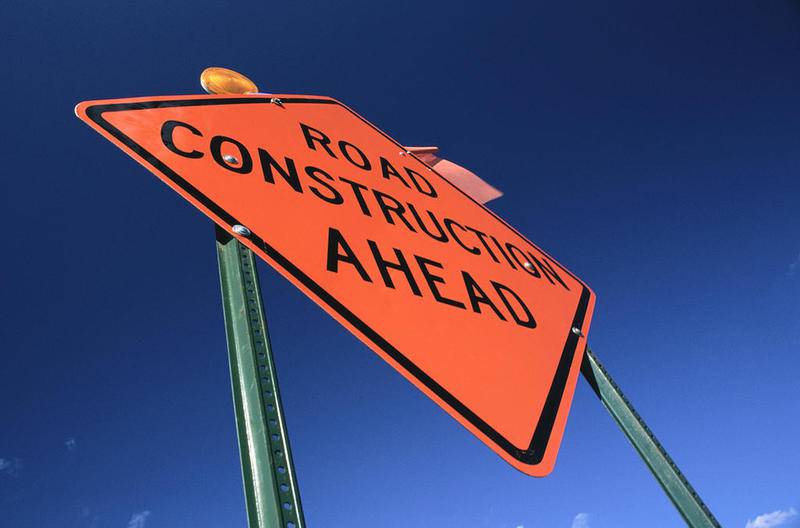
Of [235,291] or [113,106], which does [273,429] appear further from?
[113,106]

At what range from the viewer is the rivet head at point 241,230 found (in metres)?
0.86

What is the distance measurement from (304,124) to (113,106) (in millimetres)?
615

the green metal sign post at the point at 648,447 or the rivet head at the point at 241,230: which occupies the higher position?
the rivet head at the point at 241,230

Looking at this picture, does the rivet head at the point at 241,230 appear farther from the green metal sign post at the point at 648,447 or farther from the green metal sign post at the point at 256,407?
the green metal sign post at the point at 648,447

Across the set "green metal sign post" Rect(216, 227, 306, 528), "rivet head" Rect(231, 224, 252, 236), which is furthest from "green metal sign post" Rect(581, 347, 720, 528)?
"rivet head" Rect(231, 224, 252, 236)

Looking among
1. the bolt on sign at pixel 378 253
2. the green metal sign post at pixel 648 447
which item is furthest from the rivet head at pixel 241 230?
the green metal sign post at pixel 648 447

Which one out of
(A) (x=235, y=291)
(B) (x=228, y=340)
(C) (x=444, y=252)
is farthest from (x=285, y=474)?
(C) (x=444, y=252)

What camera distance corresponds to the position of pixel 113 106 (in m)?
0.94

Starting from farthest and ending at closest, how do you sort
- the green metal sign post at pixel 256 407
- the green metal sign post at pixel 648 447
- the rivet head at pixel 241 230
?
the green metal sign post at pixel 648 447 < the rivet head at pixel 241 230 < the green metal sign post at pixel 256 407

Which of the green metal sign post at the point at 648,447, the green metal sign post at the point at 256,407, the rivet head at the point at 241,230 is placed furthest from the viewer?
the green metal sign post at the point at 648,447

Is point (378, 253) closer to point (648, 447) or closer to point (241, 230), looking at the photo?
point (241, 230)

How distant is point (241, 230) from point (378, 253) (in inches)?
12.4

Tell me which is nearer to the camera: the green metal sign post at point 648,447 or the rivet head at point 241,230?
the rivet head at point 241,230

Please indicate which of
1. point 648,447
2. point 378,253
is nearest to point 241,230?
→ point 378,253
